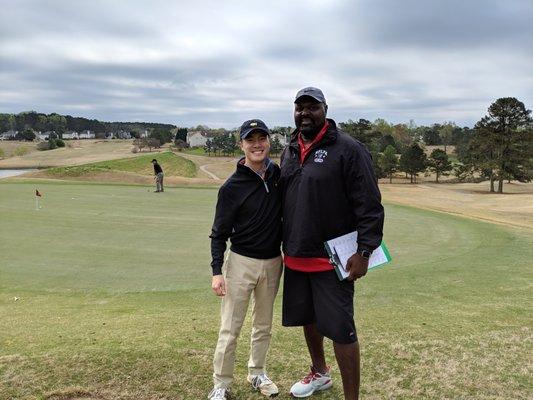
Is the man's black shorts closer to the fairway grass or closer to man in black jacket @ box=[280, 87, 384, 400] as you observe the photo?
man in black jacket @ box=[280, 87, 384, 400]

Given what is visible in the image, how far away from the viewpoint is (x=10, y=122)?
18338 centimetres

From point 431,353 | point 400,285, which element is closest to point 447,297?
point 400,285

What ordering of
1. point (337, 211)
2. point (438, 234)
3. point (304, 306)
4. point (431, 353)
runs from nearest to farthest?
1. point (337, 211)
2. point (304, 306)
3. point (431, 353)
4. point (438, 234)

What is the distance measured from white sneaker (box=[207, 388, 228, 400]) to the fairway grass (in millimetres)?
98

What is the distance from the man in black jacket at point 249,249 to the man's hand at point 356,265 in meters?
0.64

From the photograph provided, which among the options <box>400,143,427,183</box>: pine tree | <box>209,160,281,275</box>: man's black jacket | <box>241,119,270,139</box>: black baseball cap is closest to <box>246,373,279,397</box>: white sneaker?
<box>209,160,281,275</box>: man's black jacket

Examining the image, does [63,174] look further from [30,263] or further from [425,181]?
[425,181]

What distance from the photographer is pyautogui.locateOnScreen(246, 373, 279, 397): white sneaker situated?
11.5ft

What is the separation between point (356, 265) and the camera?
10.2 ft

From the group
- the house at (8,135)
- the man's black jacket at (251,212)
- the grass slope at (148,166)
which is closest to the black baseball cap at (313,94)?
the man's black jacket at (251,212)

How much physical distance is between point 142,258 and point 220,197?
5.45 metres

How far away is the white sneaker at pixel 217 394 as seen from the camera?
3.37 meters

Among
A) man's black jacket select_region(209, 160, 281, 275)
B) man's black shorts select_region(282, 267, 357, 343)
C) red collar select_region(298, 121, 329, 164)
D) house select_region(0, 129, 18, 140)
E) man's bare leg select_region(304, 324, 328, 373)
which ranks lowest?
man's bare leg select_region(304, 324, 328, 373)

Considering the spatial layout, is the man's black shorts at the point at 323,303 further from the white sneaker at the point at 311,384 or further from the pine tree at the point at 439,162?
the pine tree at the point at 439,162
